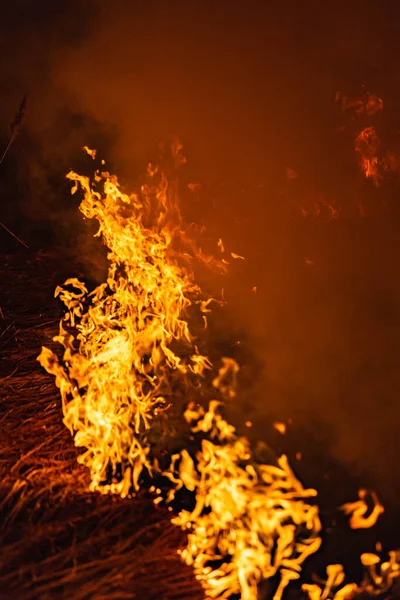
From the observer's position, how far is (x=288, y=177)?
11.8ft

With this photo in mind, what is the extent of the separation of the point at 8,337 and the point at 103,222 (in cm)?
84

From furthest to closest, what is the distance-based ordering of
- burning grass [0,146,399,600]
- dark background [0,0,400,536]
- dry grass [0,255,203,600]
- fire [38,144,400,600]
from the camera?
dark background [0,0,400,536]
fire [38,144,400,600]
burning grass [0,146,399,600]
dry grass [0,255,203,600]

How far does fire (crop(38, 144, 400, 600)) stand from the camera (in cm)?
336

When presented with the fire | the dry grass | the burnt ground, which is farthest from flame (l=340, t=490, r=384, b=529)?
the dry grass

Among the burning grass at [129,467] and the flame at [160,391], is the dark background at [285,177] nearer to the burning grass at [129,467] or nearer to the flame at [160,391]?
the flame at [160,391]

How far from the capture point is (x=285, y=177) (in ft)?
11.8

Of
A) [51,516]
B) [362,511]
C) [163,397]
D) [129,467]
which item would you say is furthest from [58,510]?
[362,511]

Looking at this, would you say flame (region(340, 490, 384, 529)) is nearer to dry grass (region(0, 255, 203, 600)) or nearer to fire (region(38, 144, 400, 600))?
fire (region(38, 144, 400, 600))

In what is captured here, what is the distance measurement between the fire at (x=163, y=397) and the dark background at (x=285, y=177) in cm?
18

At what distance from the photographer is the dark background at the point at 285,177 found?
3.52 metres

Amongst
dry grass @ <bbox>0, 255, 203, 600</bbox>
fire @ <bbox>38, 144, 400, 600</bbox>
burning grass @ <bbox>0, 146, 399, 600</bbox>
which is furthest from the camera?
fire @ <bbox>38, 144, 400, 600</bbox>

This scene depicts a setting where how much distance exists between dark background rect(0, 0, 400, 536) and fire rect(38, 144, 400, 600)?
0.61 ft

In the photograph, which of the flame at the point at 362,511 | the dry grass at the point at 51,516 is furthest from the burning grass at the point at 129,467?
the flame at the point at 362,511

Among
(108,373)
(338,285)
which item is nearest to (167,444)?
(108,373)
